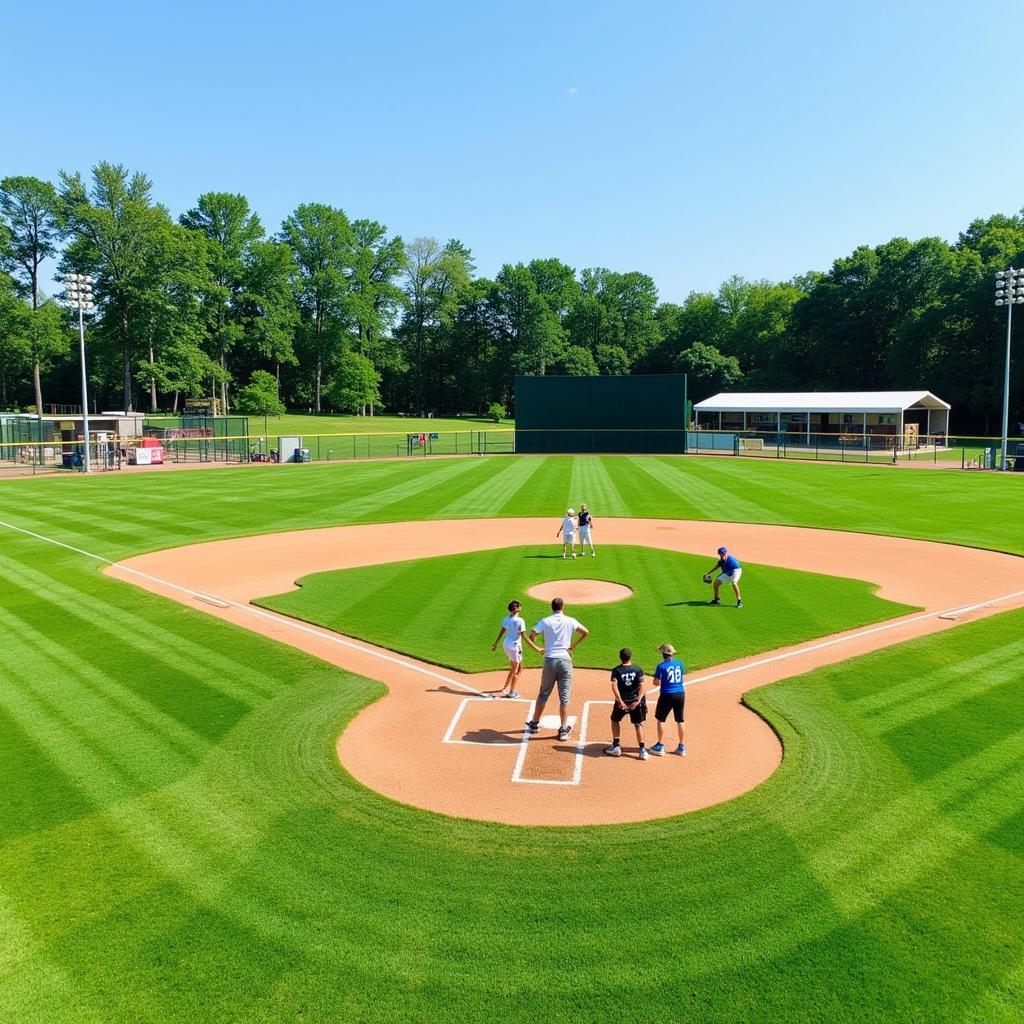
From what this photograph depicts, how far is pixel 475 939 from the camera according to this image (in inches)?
281

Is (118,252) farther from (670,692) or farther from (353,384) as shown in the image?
(670,692)

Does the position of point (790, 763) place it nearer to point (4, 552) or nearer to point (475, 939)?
point (475, 939)

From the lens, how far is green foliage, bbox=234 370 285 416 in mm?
94438

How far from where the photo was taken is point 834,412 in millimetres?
76438

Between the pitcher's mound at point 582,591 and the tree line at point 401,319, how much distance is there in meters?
76.7

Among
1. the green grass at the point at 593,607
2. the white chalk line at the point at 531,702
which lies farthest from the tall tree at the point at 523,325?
the white chalk line at the point at 531,702

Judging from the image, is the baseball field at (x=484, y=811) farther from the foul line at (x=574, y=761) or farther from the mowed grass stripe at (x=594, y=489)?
the mowed grass stripe at (x=594, y=489)

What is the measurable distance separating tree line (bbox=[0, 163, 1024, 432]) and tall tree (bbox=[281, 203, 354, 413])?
11.7 inches

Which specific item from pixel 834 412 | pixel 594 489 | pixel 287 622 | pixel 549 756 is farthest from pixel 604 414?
pixel 549 756

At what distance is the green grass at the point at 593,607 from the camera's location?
15602mm

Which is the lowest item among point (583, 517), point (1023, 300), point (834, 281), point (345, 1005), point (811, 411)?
point (345, 1005)

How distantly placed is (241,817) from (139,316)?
87.5 meters

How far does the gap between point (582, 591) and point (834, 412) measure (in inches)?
2531

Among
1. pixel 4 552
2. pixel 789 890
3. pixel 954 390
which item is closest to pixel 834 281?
pixel 954 390
